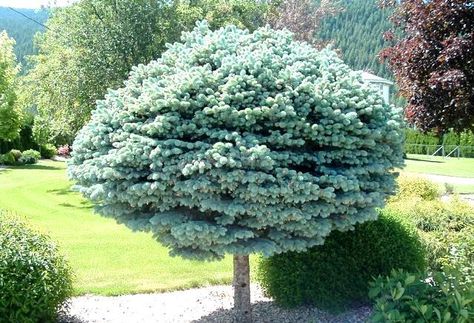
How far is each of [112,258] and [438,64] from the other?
6.14 meters

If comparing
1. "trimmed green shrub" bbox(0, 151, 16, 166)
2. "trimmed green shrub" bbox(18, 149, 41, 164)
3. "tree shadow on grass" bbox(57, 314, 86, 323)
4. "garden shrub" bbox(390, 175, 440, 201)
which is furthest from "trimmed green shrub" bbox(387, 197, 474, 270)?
"trimmed green shrub" bbox(18, 149, 41, 164)

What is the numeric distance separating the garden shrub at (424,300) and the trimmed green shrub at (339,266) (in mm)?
724

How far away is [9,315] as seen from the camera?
4418 mm

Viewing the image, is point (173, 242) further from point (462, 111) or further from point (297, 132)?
point (462, 111)

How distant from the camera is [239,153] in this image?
12.7 ft

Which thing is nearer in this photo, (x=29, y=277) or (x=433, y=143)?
(x=29, y=277)

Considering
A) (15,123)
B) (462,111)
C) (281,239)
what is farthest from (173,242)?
(15,123)

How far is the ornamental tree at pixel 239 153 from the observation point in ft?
12.9

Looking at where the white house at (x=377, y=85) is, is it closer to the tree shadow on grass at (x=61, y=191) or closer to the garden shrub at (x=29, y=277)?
the garden shrub at (x=29, y=277)

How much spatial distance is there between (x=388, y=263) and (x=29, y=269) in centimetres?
327

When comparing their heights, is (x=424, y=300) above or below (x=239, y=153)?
below

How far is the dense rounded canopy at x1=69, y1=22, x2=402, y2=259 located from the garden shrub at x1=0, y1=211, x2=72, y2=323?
2.36ft

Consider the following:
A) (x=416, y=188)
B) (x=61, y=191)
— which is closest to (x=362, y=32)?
(x=61, y=191)

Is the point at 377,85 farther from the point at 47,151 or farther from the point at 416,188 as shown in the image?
the point at 47,151
